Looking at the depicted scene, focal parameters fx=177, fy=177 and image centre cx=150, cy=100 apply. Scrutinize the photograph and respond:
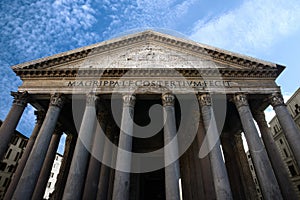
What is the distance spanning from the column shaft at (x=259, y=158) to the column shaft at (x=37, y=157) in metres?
9.12

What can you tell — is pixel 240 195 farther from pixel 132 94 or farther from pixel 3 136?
pixel 3 136

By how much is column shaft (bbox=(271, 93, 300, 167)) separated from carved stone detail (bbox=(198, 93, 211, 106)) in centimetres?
327

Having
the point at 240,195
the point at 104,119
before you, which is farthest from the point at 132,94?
the point at 240,195

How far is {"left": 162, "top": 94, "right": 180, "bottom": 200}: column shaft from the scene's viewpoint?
21.7ft

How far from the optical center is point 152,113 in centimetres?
1243

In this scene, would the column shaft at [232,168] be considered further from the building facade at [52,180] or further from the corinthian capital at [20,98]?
the building facade at [52,180]

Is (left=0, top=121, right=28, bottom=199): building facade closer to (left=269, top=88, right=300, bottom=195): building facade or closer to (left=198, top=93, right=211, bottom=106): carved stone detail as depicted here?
(left=198, top=93, right=211, bottom=106): carved stone detail

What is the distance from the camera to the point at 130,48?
1114 centimetres

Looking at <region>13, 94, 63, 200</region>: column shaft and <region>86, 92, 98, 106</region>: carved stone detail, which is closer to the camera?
<region>13, 94, 63, 200</region>: column shaft

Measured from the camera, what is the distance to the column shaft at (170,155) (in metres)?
6.63

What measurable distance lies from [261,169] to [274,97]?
382 cm

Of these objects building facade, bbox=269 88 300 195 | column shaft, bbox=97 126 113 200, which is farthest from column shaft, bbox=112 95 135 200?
building facade, bbox=269 88 300 195

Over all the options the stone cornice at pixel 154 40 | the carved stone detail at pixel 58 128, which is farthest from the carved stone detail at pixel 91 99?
the carved stone detail at pixel 58 128

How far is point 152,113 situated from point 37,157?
23.3ft
